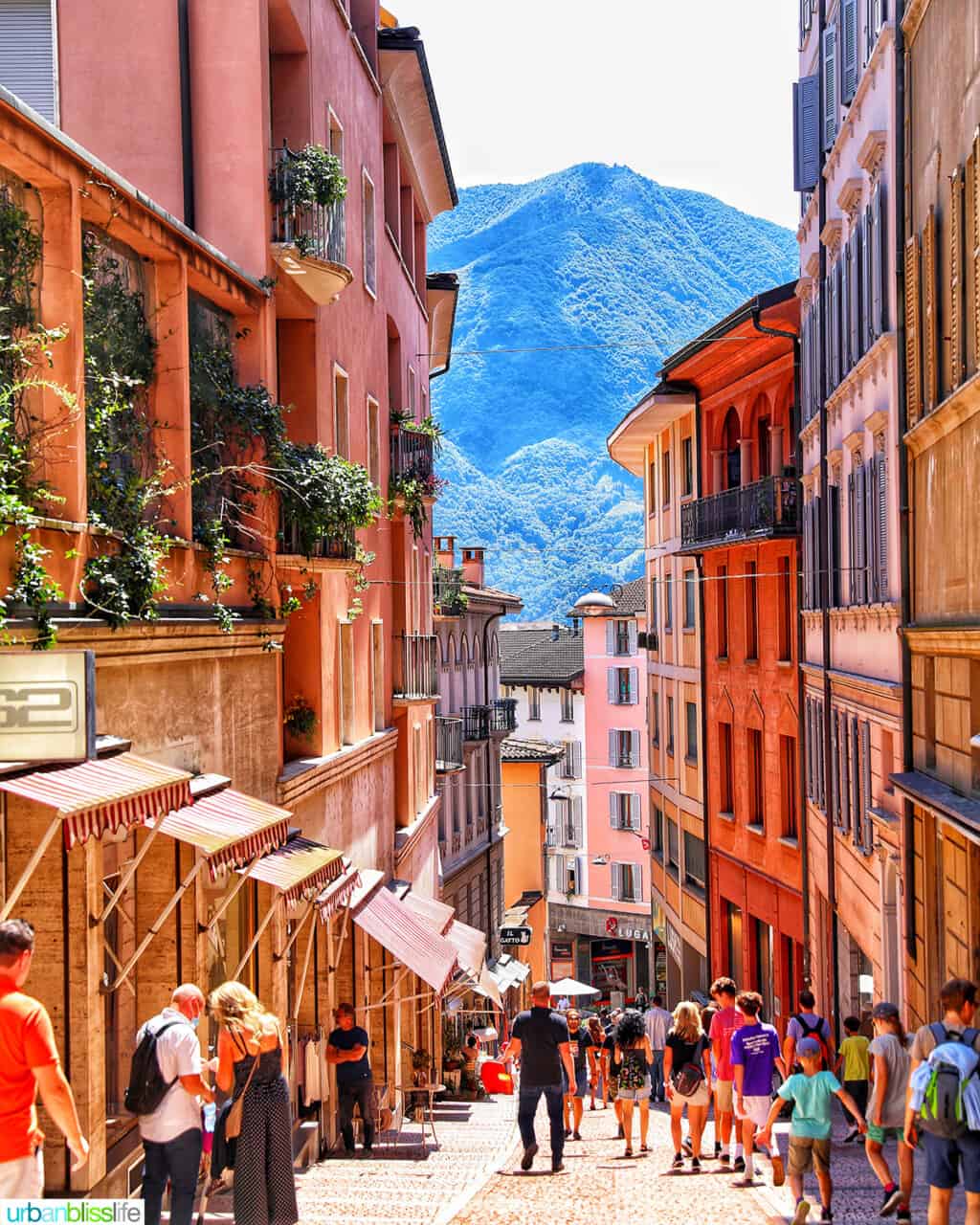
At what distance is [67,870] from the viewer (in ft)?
32.8

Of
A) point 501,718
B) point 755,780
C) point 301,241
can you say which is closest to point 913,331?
point 301,241

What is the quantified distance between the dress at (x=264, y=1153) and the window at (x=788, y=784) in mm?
23072

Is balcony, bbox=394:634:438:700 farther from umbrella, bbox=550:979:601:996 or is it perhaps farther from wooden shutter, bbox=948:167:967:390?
umbrella, bbox=550:979:601:996

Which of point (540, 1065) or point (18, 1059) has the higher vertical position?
point (18, 1059)

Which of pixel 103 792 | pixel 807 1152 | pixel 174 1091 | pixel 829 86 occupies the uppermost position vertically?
pixel 829 86

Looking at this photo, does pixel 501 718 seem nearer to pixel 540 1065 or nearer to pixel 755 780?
pixel 755 780

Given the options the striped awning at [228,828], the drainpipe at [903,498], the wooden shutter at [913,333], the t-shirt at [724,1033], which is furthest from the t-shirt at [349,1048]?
the wooden shutter at [913,333]

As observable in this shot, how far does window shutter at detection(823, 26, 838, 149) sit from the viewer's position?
24141 millimetres

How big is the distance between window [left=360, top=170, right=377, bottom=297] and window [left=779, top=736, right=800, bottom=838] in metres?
12.4

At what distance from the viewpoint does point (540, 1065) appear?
13.7 meters

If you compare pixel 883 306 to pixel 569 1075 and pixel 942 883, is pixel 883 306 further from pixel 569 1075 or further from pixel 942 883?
pixel 569 1075

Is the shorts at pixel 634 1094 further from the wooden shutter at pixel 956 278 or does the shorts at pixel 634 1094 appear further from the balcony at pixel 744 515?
the balcony at pixel 744 515

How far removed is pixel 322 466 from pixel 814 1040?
26.3 ft

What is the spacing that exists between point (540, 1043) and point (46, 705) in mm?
6458
